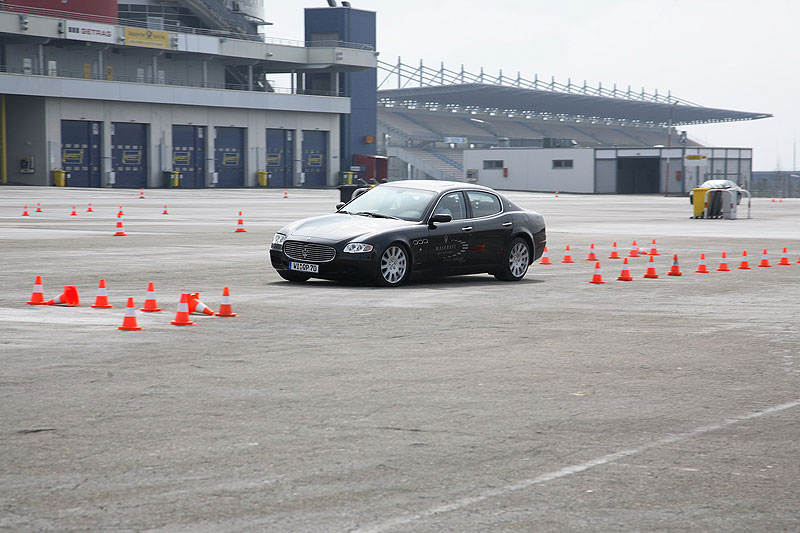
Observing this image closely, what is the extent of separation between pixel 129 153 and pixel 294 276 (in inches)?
2296

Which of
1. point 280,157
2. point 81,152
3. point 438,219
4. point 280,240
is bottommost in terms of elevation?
point 280,240

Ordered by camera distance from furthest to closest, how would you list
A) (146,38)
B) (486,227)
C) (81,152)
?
(146,38) < (81,152) < (486,227)

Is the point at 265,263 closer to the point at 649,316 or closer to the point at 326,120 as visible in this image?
the point at 649,316

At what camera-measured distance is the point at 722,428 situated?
6.93 m

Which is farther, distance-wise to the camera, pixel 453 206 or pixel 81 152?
pixel 81 152

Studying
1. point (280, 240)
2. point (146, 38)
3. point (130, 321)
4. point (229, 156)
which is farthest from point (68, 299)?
point (229, 156)

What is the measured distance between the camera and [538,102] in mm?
137375

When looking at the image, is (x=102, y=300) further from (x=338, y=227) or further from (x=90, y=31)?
(x=90, y=31)

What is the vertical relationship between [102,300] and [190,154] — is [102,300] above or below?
below

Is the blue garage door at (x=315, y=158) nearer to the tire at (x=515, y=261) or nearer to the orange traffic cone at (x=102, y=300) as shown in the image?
the tire at (x=515, y=261)

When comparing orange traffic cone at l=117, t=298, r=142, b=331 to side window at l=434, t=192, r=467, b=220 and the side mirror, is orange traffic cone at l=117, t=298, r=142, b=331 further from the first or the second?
side window at l=434, t=192, r=467, b=220

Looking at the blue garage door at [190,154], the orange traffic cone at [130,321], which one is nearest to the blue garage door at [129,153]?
the blue garage door at [190,154]

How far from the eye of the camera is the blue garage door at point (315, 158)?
281 ft

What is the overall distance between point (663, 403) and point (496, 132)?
126 meters
